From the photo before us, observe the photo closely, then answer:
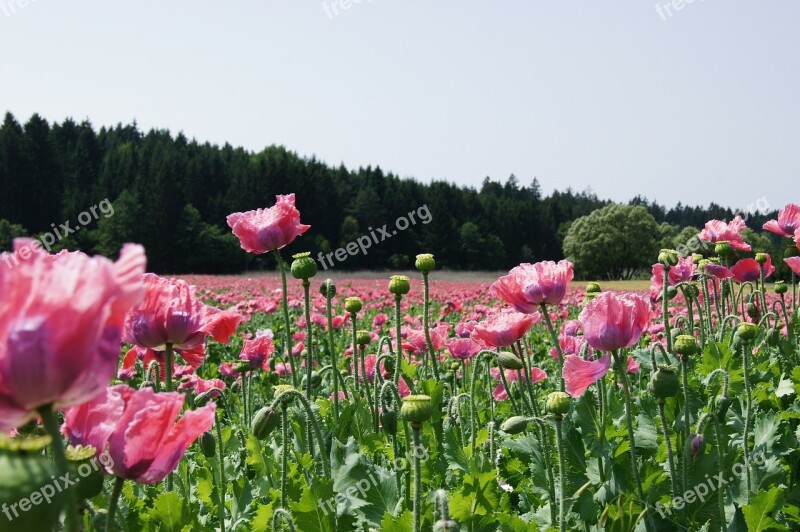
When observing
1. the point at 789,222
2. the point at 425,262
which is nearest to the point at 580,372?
the point at 425,262

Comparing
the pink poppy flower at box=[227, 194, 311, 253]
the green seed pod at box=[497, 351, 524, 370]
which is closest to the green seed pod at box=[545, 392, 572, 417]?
the green seed pod at box=[497, 351, 524, 370]

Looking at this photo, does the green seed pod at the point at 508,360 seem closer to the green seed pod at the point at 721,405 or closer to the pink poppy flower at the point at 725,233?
the green seed pod at the point at 721,405

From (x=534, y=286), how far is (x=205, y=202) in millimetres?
65926

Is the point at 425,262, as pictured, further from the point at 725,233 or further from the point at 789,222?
the point at 789,222

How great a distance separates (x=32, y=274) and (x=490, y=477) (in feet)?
4.15

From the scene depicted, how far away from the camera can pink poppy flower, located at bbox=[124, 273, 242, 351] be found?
1.57 meters

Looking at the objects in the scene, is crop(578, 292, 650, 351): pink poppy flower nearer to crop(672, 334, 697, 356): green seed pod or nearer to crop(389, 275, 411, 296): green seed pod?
crop(672, 334, 697, 356): green seed pod

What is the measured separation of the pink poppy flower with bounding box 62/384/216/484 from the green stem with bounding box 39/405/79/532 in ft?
0.93

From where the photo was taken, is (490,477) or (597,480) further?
(597,480)

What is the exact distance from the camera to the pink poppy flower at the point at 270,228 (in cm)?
249

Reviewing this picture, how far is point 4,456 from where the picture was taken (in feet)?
2.00

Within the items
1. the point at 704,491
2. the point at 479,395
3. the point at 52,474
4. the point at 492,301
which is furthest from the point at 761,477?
the point at 492,301

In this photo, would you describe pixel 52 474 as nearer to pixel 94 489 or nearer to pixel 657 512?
pixel 94 489

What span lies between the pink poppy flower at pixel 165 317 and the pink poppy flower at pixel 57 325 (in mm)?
917
